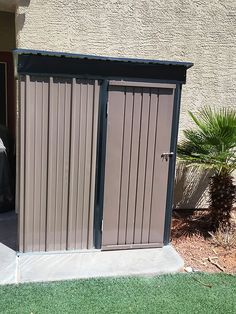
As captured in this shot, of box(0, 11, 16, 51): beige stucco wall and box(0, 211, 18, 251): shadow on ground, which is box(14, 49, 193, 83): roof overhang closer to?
box(0, 211, 18, 251): shadow on ground

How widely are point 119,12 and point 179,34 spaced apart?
1008 mm

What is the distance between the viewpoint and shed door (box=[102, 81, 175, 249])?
14.4ft

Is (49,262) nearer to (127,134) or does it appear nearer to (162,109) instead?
(127,134)

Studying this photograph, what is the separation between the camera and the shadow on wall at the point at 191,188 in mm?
6195

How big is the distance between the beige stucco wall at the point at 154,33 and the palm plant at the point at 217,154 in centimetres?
94

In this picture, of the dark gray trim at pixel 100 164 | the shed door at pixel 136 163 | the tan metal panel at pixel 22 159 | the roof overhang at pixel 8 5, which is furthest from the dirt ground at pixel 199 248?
the roof overhang at pixel 8 5

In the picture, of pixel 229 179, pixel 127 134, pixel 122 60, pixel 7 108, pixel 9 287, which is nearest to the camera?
pixel 9 287

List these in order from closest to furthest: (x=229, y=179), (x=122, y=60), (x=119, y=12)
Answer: (x=122, y=60), (x=229, y=179), (x=119, y=12)

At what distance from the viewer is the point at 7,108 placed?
685 centimetres

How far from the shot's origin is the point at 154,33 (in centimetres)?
569

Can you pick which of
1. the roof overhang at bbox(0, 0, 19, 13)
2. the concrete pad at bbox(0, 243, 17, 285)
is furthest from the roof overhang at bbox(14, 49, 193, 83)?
the concrete pad at bbox(0, 243, 17, 285)

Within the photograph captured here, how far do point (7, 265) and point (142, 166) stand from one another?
193 centimetres

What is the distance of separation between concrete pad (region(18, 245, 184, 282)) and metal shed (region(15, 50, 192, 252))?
13 cm

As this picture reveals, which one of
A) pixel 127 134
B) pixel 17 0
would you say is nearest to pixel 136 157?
pixel 127 134
